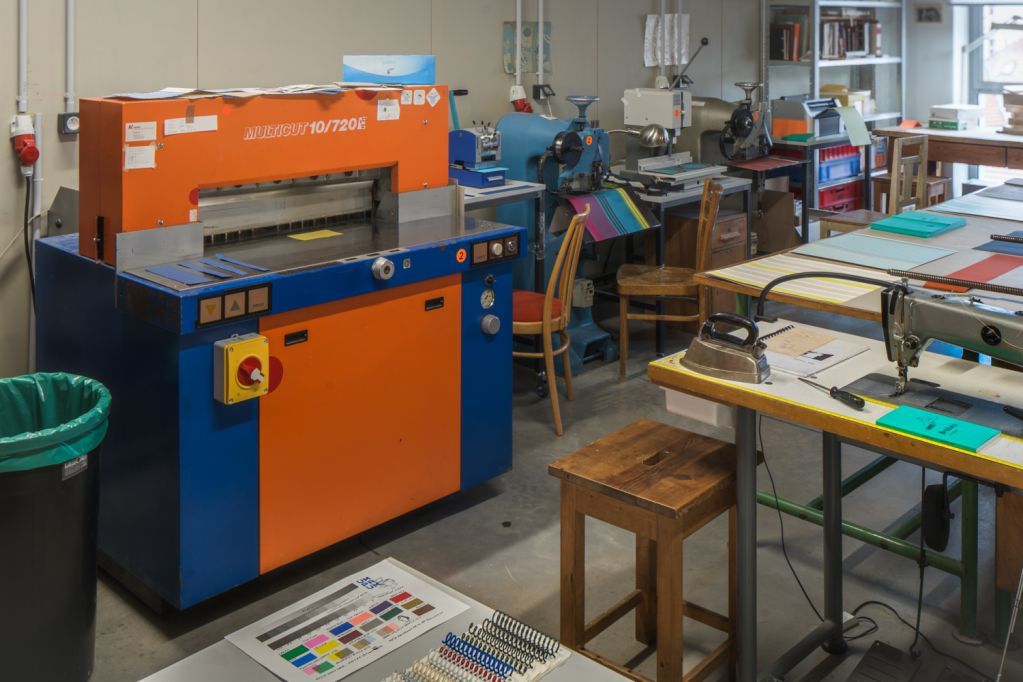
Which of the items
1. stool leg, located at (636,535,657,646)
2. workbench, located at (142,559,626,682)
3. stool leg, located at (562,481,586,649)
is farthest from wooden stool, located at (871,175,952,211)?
workbench, located at (142,559,626,682)

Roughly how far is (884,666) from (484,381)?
5.22 ft

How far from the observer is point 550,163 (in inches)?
199

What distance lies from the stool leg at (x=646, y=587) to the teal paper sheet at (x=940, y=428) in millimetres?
860

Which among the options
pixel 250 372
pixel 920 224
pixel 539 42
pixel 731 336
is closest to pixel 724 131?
pixel 539 42

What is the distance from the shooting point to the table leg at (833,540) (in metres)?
2.87

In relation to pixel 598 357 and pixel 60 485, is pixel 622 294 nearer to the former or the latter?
pixel 598 357

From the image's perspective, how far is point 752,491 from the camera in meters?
2.54

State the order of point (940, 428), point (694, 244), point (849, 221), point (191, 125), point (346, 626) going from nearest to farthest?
point (346, 626) → point (940, 428) → point (191, 125) → point (849, 221) → point (694, 244)

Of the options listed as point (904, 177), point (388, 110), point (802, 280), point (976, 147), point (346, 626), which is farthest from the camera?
point (976, 147)

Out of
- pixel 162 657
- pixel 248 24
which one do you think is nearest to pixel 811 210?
pixel 248 24

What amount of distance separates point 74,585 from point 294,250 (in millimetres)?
1164

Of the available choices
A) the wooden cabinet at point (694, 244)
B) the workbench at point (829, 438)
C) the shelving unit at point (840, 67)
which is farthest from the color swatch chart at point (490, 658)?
the shelving unit at point (840, 67)

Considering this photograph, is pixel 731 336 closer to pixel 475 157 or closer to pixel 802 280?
pixel 802 280

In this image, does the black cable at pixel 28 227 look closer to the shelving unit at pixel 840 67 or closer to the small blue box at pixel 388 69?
the small blue box at pixel 388 69
